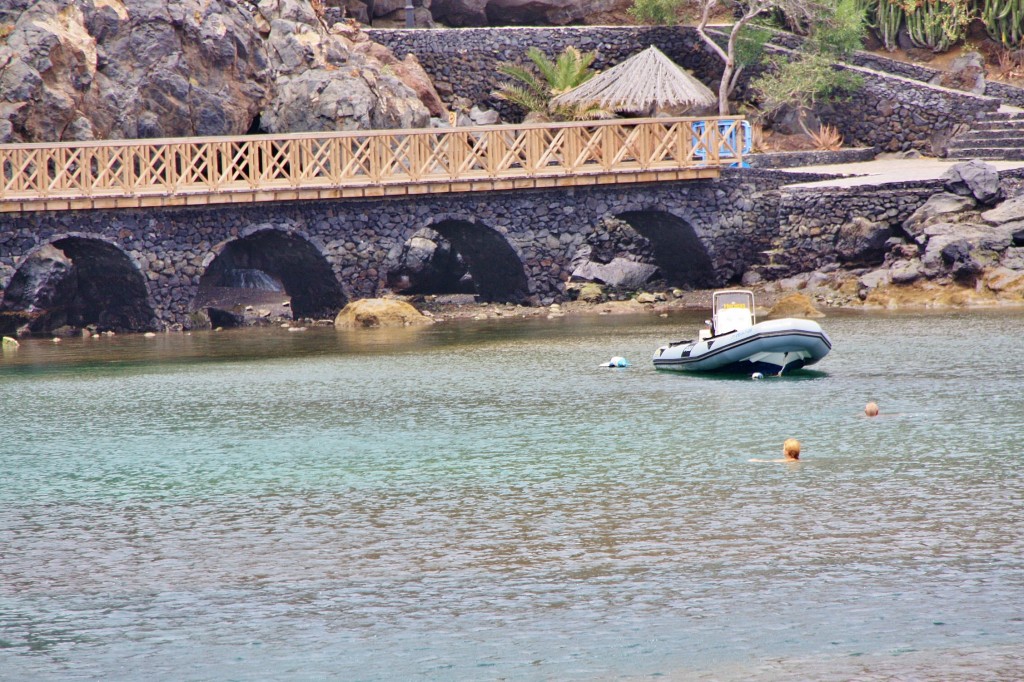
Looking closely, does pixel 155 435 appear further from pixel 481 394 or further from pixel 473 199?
pixel 473 199

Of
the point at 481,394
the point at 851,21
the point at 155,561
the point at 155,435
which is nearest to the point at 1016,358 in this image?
the point at 481,394

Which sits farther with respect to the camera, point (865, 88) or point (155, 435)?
point (865, 88)

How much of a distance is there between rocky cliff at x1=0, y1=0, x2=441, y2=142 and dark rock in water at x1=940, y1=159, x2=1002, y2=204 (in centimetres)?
1376

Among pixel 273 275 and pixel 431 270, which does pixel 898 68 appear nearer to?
pixel 431 270

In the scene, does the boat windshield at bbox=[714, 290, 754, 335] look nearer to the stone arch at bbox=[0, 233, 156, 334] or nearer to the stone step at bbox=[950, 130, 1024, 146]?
the stone arch at bbox=[0, 233, 156, 334]

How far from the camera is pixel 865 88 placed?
40.2 metres

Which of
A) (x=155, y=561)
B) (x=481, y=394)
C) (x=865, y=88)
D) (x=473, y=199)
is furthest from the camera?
(x=865, y=88)

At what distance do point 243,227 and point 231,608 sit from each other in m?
22.9

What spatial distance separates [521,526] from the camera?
13.6 metres

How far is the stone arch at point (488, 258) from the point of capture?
36.2m

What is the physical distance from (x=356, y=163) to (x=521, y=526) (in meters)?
21.4

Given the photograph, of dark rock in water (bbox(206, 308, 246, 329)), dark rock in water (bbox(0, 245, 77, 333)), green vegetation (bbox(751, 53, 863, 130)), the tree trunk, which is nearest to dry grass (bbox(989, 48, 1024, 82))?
green vegetation (bbox(751, 53, 863, 130))

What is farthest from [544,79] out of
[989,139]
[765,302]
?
[989,139]

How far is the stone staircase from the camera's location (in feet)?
121
